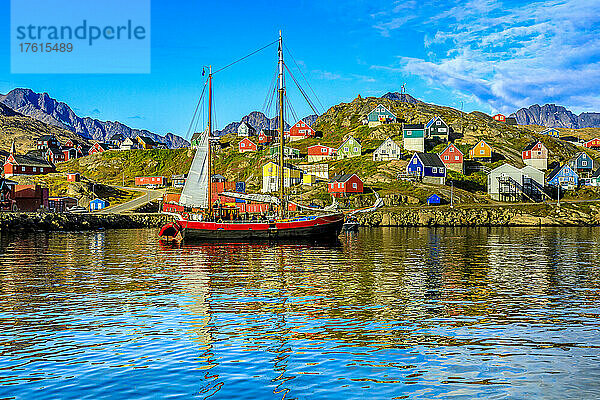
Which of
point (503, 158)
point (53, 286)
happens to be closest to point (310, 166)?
point (503, 158)

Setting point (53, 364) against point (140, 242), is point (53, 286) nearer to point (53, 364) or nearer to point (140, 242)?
point (53, 364)

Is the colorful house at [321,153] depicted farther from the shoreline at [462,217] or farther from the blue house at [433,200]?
the shoreline at [462,217]

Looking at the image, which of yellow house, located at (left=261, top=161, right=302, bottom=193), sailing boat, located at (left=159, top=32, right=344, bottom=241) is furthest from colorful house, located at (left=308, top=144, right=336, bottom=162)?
sailing boat, located at (left=159, top=32, right=344, bottom=241)

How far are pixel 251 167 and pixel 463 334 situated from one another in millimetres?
155613

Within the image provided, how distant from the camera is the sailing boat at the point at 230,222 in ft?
246

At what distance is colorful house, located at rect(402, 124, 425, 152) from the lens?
164m

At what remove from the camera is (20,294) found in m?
32.2

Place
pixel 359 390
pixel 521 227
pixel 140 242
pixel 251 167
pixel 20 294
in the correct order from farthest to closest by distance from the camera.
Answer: pixel 251 167 < pixel 521 227 < pixel 140 242 < pixel 20 294 < pixel 359 390

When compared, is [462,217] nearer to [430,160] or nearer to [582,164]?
[430,160]

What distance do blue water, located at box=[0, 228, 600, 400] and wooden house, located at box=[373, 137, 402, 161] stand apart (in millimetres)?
109611

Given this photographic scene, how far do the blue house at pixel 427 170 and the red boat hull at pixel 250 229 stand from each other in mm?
68598

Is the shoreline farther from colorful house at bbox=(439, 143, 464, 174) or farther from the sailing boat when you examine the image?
the sailing boat

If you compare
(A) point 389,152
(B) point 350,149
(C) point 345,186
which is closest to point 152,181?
(B) point 350,149

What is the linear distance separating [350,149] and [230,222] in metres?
101
